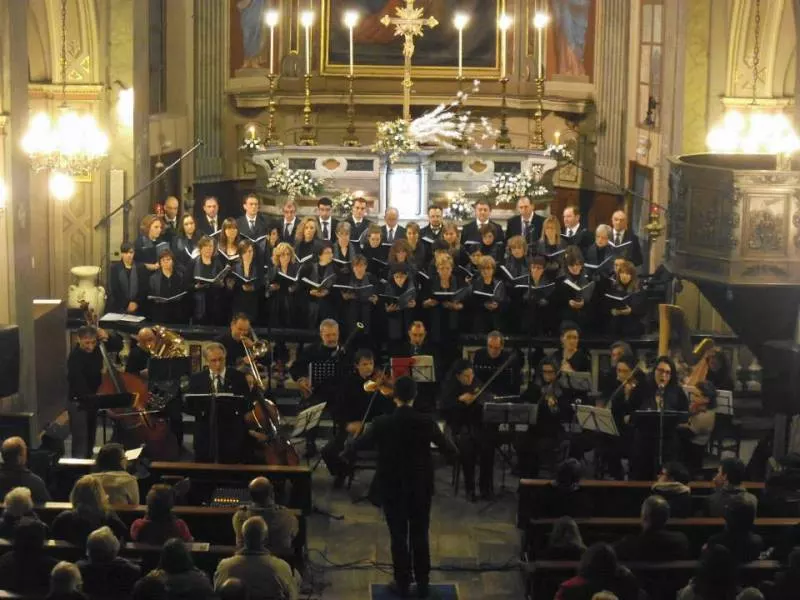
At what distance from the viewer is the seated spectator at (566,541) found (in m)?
10.5

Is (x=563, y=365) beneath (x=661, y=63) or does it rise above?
beneath

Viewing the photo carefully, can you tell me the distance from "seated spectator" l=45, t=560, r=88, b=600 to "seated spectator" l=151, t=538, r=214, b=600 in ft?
1.38

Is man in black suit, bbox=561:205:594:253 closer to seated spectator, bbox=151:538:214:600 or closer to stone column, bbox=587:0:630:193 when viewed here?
stone column, bbox=587:0:630:193

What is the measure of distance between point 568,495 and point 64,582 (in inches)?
153

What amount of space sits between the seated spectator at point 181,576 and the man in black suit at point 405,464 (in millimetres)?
2422

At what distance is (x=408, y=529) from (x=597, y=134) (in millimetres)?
13292

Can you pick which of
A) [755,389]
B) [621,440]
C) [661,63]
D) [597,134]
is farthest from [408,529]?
[597,134]

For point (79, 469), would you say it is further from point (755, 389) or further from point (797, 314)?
point (755, 389)

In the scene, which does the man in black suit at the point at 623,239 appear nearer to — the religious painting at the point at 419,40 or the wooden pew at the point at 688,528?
the wooden pew at the point at 688,528

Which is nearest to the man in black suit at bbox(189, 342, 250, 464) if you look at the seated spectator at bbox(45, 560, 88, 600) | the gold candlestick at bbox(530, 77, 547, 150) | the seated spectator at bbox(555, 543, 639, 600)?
the seated spectator at bbox(45, 560, 88, 600)

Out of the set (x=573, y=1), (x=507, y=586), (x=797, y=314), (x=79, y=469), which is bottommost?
(x=507, y=586)

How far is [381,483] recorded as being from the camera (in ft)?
37.5

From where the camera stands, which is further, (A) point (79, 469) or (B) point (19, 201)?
(B) point (19, 201)

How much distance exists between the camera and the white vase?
59.3 ft
